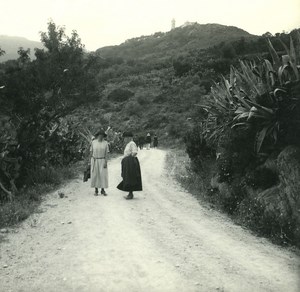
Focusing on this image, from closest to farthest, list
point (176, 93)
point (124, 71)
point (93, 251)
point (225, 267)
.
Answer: point (225, 267) < point (93, 251) < point (176, 93) < point (124, 71)

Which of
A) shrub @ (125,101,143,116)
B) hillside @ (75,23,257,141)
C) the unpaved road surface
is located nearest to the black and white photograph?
the unpaved road surface

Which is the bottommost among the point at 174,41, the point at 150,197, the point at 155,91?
the point at 150,197

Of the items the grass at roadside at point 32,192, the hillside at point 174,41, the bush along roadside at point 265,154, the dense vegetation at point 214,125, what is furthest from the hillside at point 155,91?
the bush along roadside at point 265,154

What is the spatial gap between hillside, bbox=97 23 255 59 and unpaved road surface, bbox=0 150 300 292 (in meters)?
82.6

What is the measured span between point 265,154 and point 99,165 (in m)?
4.51

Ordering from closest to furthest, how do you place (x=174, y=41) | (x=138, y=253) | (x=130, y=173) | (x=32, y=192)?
(x=138, y=253) < (x=130, y=173) < (x=32, y=192) < (x=174, y=41)

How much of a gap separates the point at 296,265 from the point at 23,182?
28.4ft

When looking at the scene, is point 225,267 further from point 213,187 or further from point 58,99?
point 58,99

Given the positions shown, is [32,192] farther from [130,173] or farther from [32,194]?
[130,173]

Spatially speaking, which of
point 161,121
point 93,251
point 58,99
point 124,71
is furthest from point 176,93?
point 93,251

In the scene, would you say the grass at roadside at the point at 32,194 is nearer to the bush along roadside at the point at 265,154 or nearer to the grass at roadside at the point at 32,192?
the grass at roadside at the point at 32,192

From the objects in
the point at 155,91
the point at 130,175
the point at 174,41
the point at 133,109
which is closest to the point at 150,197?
the point at 130,175

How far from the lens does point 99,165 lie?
36.6 feet

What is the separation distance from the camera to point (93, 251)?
6.25 meters
